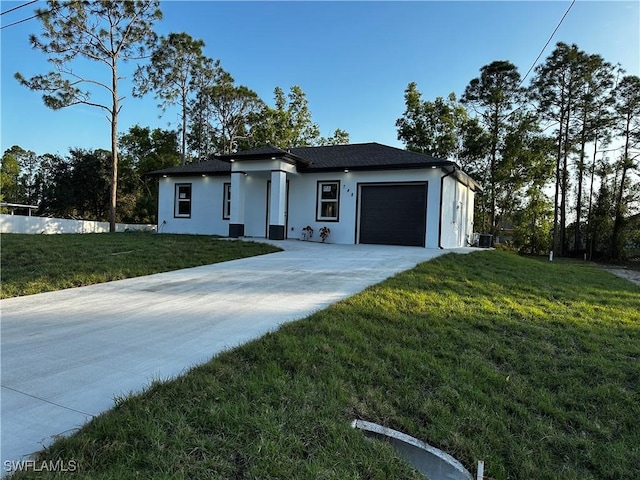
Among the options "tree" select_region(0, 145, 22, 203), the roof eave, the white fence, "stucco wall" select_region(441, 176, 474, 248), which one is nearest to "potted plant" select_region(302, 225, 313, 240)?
the roof eave

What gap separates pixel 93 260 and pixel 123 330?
464cm

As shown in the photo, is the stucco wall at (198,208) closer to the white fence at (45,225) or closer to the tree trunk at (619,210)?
the white fence at (45,225)

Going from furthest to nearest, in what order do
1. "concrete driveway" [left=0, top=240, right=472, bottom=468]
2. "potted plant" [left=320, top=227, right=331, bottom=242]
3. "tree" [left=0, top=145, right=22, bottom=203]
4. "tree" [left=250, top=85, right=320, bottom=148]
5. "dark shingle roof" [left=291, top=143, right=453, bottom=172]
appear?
"tree" [left=0, top=145, right=22, bottom=203]
"tree" [left=250, top=85, right=320, bottom=148]
"potted plant" [left=320, top=227, right=331, bottom=242]
"dark shingle roof" [left=291, top=143, right=453, bottom=172]
"concrete driveway" [left=0, top=240, right=472, bottom=468]

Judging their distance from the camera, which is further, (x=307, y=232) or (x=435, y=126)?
(x=435, y=126)

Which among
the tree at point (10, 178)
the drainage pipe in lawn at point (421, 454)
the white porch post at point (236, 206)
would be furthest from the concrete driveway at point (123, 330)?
the tree at point (10, 178)

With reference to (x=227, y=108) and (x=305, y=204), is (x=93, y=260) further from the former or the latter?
(x=227, y=108)

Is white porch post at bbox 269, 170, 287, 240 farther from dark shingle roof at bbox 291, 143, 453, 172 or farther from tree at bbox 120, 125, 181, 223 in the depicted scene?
tree at bbox 120, 125, 181, 223

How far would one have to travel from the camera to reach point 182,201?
52.0 ft

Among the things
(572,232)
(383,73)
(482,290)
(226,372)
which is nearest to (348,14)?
(383,73)

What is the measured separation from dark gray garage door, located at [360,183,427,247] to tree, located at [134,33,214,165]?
1679cm

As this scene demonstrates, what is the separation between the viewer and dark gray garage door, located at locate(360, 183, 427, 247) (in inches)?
471

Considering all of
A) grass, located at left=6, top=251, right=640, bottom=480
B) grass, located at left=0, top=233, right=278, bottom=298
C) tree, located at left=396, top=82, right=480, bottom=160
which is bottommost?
grass, located at left=6, top=251, right=640, bottom=480

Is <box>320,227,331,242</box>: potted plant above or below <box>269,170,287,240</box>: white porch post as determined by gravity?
below

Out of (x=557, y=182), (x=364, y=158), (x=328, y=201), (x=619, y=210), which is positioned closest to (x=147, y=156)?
(x=328, y=201)
